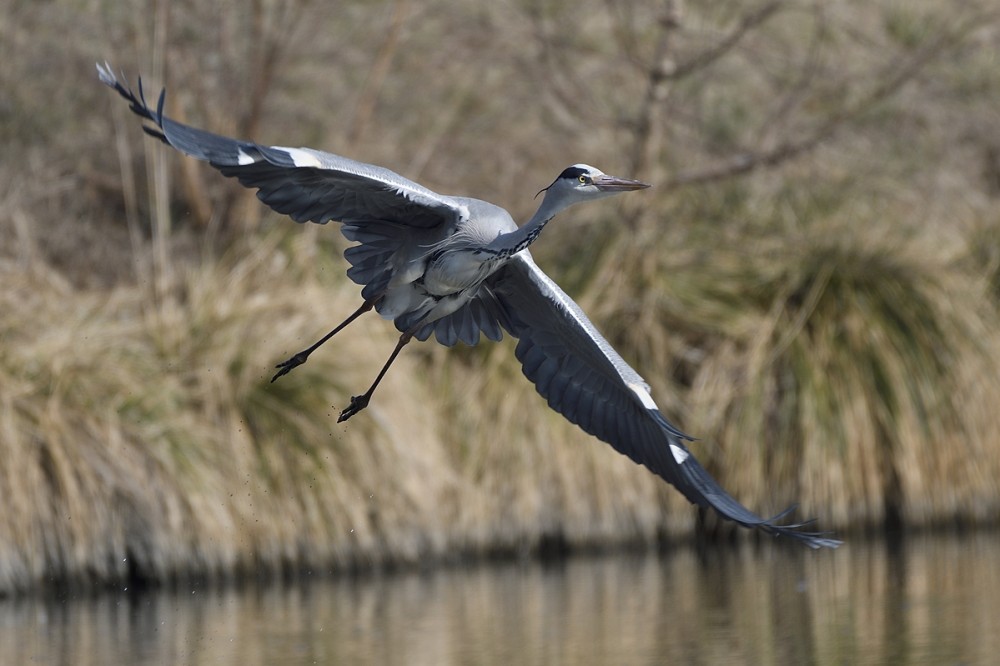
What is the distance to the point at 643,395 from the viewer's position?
7.08 meters

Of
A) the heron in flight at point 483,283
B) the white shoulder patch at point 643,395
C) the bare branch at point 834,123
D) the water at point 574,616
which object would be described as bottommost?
the water at point 574,616

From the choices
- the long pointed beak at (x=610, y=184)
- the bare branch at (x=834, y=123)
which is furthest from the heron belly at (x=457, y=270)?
the bare branch at (x=834, y=123)

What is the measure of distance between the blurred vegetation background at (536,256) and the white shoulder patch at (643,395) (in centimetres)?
389

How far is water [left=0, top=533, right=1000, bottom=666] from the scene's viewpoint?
25.4 ft

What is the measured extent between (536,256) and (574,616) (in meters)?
5.06

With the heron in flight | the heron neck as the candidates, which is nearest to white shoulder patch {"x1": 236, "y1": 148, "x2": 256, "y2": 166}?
the heron in flight

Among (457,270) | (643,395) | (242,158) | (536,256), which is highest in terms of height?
(536,256)

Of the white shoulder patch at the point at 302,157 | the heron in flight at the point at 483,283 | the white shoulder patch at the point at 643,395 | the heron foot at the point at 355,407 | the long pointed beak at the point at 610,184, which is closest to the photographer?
the white shoulder patch at the point at 302,157

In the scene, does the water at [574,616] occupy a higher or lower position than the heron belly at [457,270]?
lower

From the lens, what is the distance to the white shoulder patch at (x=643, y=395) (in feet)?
23.1

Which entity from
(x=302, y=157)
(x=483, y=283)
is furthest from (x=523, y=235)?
(x=302, y=157)

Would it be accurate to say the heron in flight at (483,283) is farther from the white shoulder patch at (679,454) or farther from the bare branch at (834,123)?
the bare branch at (834,123)

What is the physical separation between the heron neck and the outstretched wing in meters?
0.23

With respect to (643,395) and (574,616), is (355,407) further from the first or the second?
(574,616)
